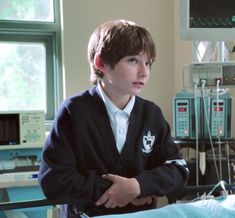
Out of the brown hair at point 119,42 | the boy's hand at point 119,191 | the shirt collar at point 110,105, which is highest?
the brown hair at point 119,42

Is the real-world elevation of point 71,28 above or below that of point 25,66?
above

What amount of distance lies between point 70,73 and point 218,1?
3.89ft

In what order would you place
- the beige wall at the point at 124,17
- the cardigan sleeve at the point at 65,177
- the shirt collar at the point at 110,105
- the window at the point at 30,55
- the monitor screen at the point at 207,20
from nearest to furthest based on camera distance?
the cardigan sleeve at the point at 65,177
the shirt collar at the point at 110,105
the monitor screen at the point at 207,20
the beige wall at the point at 124,17
the window at the point at 30,55

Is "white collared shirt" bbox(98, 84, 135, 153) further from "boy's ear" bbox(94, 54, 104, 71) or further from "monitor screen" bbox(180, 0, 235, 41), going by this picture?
"monitor screen" bbox(180, 0, 235, 41)

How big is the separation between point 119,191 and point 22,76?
205cm

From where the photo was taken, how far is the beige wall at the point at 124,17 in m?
2.82

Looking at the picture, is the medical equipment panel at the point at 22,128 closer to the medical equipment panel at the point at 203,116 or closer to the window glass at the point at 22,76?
the window glass at the point at 22,76

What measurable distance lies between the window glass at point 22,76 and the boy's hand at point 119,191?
199cm

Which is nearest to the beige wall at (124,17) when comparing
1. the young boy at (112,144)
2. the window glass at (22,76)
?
the window glass at (22,76)

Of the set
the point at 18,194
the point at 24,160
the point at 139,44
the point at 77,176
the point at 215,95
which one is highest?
the point at 139,44

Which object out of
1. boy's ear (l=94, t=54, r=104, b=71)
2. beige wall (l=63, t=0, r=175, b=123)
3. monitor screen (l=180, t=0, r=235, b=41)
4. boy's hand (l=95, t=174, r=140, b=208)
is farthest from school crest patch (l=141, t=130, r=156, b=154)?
beige wall (l=63, t=0, r=175, b=123)

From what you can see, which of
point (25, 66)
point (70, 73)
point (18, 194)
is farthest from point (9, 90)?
point (18, 194)

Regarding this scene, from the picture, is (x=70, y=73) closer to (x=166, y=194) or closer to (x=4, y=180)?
(x=4, y=180)

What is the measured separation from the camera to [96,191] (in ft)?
3.57
